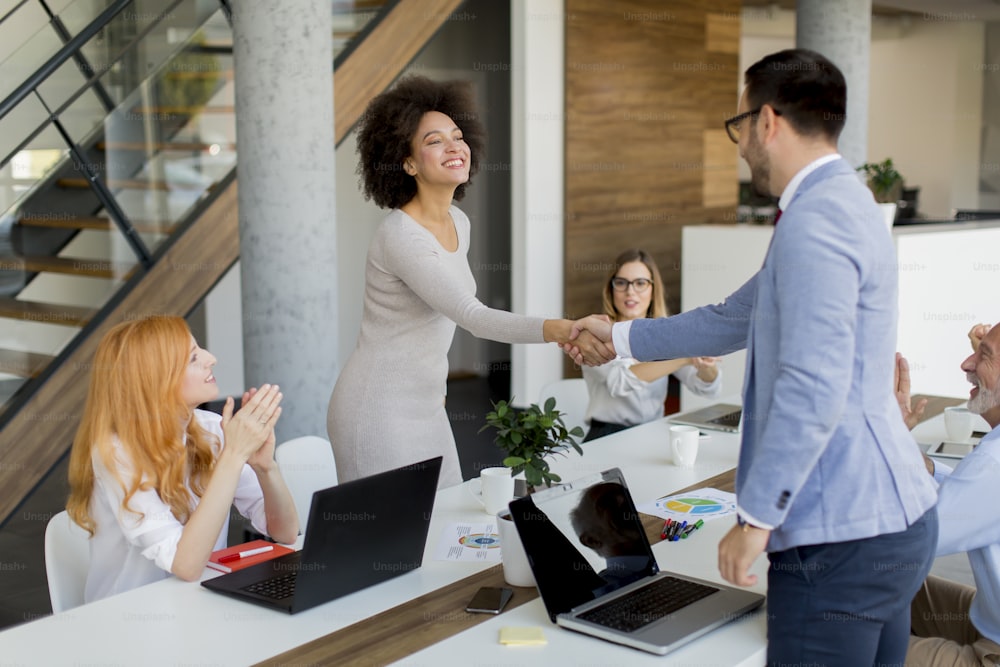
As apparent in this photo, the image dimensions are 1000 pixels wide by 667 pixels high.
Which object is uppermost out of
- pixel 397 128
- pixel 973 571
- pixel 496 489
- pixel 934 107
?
pixel 934 107

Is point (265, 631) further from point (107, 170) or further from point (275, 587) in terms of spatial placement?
point (107, 170)

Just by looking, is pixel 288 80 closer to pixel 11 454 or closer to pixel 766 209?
pixel 11 454

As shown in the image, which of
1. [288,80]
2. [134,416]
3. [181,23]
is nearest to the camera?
[134,416]

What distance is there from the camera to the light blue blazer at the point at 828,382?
5.30 ft

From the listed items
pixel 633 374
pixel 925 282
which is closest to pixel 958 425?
pixel 633 374

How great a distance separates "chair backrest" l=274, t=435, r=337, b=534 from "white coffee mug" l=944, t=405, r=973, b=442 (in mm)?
1959

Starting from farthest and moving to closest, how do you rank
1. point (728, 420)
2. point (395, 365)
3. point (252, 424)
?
point (728, 420) → point (395, 365) → point (252, 424)

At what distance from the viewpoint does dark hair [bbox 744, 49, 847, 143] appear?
5.61ft

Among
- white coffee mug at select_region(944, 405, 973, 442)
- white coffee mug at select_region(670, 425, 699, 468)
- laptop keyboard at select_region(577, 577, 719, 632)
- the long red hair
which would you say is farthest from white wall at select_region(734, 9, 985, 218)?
laptop keyboard at select_region(577, 577, 719, 632)

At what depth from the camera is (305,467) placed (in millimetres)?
3047

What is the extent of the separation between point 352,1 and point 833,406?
4.24 metres

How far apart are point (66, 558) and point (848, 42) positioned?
567 centimetres

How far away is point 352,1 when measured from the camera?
529 centimetres

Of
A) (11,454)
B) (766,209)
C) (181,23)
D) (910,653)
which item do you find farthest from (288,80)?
(766,209)
